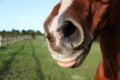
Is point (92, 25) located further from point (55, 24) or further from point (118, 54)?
point (118, 54)

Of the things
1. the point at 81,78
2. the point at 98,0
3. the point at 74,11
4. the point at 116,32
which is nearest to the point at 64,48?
the point at 74,11

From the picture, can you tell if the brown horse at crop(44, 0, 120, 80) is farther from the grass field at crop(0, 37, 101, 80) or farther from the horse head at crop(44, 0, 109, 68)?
the grass field at crop(0, 37, 101, 80)

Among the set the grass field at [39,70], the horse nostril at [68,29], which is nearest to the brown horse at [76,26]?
the horse nostril at [68,29]

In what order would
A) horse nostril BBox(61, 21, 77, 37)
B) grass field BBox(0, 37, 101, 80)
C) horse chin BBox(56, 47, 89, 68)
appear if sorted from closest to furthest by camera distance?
horse nostril BBox(61, 21, 77, 37), horse chin BBox(56, 47, 89, 68), grass field BBox(0, 37, 101, 80)

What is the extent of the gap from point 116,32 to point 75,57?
0.70 m

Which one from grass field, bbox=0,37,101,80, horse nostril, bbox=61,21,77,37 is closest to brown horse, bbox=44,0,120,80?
horse nostril, bbox=61,21,77,37

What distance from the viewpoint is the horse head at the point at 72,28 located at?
256 centimetres

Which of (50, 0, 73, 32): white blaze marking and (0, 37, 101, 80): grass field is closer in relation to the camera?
(50, 0, 73, 32): white blaze marking

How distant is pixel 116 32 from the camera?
3.19 m

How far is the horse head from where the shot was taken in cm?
256

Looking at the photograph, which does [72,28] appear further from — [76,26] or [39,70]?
[39,70]

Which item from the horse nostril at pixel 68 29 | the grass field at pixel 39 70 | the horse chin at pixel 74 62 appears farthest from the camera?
the grass field at pixel 39 70

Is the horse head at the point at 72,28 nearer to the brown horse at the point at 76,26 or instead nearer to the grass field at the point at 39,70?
the brown horse at the point at 76,26

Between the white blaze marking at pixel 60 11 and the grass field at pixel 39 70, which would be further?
the grass field at pixel 39 70
